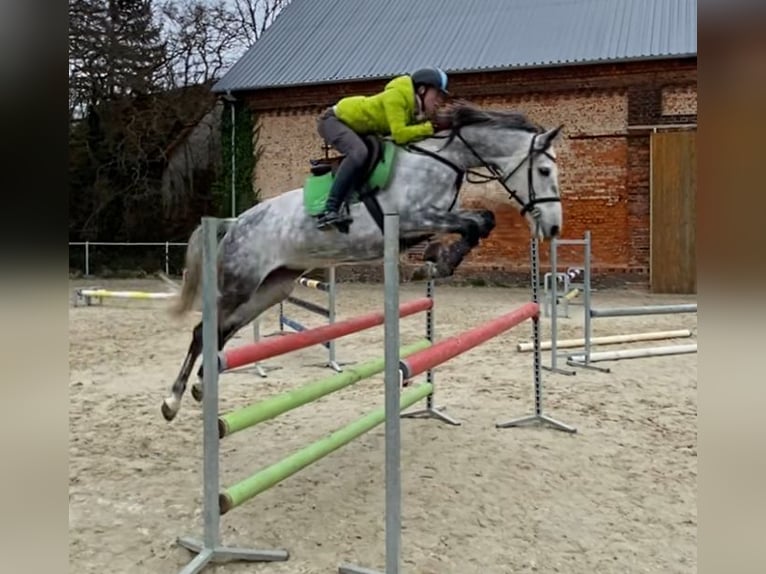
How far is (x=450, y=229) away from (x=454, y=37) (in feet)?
35.8

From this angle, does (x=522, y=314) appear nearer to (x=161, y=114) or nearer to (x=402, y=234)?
(x=402, y=234)

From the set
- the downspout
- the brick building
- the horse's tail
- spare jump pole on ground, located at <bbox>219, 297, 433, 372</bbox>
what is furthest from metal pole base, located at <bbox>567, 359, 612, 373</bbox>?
the downspout

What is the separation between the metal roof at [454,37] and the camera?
37.9 feet

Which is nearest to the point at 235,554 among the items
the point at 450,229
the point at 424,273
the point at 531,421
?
the point at 424,273

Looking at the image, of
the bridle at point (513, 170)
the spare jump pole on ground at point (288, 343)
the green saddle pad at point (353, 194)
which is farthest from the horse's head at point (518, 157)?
the spare jump pole on ground at point (288, 343)

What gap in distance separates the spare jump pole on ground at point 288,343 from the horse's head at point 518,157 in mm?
836

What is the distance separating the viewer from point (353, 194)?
3.29 meters

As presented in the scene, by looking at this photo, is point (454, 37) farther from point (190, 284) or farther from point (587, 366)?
point (190, 284)

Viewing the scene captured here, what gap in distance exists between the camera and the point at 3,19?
46cm

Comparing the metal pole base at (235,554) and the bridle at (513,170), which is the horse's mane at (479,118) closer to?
the bridle at (513,170)

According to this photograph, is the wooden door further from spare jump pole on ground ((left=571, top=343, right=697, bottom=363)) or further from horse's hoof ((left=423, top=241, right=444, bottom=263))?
horse's hoof ((left=423, top=241, right=444, bottom=263))

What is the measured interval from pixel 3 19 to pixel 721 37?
46cm

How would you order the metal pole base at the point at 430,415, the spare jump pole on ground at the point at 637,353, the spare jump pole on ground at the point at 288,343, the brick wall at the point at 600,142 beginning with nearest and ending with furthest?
the spare jump pole on ground at the point at 288,343 < the metal pole base at the point at 430,415 < the spare jump pole on ground at the point at 637,353 < the brick wall at the point at 600,142

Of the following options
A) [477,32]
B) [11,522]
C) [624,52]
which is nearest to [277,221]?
[11,522]
